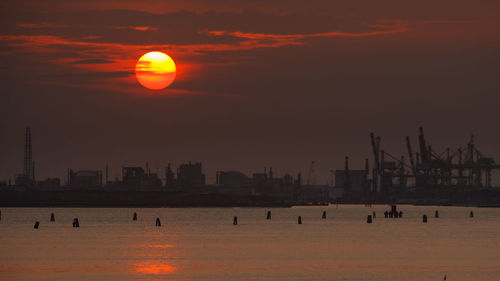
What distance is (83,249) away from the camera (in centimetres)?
7238

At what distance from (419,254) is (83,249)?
23328mm

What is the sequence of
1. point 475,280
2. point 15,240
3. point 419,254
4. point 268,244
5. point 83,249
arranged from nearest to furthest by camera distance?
point 475,280, point 419,254, point 83,249, point 268,244, point 15,240

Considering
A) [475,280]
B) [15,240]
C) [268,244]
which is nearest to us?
[475,280]

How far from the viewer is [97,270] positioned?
54406 millimetres

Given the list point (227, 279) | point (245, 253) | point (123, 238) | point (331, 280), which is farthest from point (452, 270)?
point (123, 238)

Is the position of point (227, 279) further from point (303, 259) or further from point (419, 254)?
point (419, 254)

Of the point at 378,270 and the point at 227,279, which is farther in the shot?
the point at 378,270

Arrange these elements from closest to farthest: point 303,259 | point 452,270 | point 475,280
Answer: point 475,280 < point 452,270 < point 303,259

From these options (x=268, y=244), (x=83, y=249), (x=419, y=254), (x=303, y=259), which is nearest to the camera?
(x=303, y=259)

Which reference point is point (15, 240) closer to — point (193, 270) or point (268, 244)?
point (268, 244)

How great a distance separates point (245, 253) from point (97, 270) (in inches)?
629

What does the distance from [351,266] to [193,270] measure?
9.07 meters

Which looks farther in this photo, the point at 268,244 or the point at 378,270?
the point at 268,244

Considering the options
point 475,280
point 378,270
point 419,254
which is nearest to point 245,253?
point 419,254
